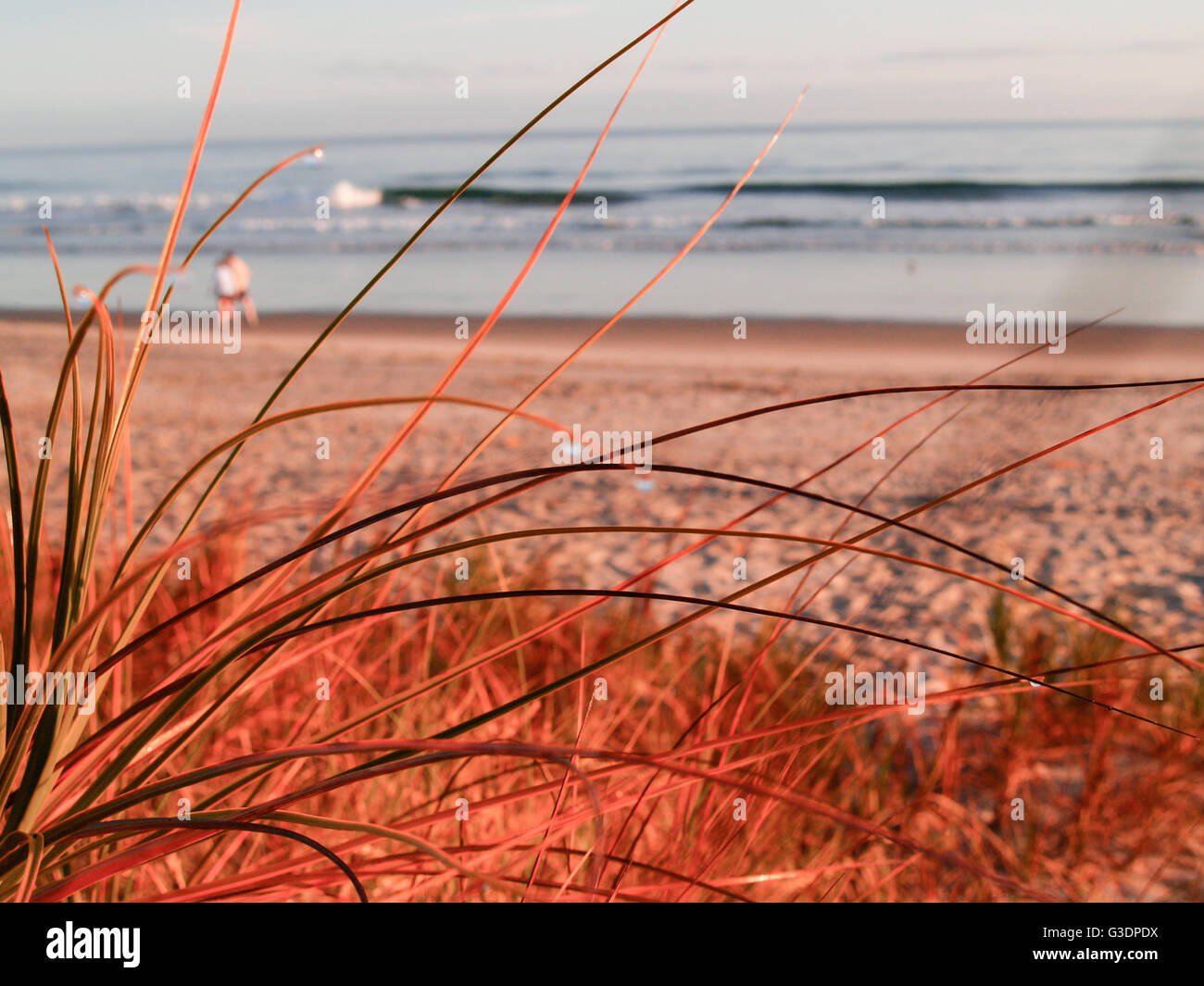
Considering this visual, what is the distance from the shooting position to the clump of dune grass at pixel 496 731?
2.63 ft

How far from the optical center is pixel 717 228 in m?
15.7

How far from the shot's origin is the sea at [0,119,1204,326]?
37.7ft

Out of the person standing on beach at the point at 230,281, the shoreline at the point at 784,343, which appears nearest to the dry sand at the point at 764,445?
the shoreline at the point at 784,343

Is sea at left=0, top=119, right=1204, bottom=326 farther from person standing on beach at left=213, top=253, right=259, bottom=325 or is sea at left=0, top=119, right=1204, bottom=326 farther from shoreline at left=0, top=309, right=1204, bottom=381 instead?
person standing on beach at left=213, top=253, right=259, bottom=325

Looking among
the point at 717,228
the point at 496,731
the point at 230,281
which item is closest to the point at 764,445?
the point at 496,731

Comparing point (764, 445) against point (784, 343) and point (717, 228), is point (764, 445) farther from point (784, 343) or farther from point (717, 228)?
→ point (717, 228)

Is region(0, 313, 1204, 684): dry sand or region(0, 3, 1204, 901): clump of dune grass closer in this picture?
region(0, 3, 1204, 901): clump of dune grass

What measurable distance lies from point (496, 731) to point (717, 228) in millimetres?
14621

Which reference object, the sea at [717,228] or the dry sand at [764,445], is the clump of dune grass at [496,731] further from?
the sea at [717,228]

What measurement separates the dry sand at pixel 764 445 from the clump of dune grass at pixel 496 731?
0.20m

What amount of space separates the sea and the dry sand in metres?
1.34

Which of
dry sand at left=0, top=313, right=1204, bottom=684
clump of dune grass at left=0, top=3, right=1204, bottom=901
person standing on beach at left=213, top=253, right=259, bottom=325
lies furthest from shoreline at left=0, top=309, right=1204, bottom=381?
clump of dune grass at left=0, top=3, right=1204, bottom=901

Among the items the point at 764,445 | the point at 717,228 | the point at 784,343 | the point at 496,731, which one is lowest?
the point at 496,731

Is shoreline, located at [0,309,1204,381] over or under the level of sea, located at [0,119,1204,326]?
under
